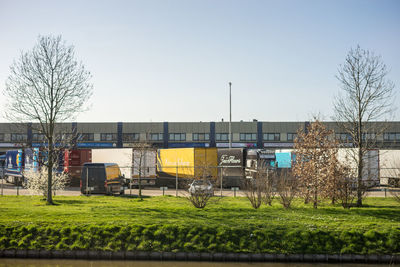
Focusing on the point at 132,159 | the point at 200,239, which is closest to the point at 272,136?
the point at 132,159

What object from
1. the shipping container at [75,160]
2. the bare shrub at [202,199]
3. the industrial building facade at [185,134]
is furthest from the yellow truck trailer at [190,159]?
the industrial building facade at [185,134]

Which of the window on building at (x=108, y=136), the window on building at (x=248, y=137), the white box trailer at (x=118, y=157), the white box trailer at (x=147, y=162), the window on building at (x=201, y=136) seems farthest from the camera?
the window on building at (x=108, y=136)

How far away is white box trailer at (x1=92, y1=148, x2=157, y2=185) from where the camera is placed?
107 ft

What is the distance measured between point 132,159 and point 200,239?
70.2 feet

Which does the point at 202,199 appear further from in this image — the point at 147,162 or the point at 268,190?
the point at 147,162

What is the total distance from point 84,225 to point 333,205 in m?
12.1

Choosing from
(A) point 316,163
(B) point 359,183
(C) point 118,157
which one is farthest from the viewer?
(C) point 118,157

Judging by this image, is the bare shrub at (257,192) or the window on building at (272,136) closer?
the bare shrub at (257,192)

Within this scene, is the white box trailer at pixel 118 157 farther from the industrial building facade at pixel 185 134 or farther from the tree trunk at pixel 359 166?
the industrial building facade at pixel 185 134

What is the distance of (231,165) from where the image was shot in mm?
31812

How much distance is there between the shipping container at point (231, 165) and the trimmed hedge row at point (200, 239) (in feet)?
62.0

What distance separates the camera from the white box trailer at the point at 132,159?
32.7 m

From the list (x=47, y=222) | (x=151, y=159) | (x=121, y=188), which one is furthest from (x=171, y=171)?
(x=47, y=222)

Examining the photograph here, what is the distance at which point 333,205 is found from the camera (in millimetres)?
18578
